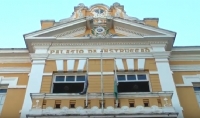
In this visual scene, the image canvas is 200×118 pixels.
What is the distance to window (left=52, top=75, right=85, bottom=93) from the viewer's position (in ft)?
42.5

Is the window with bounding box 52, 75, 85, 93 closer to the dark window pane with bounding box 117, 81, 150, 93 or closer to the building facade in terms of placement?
the building facade

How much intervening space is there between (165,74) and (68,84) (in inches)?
160

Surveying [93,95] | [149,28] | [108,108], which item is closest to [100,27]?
[149,28]

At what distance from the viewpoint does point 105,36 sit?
1477 centimetres

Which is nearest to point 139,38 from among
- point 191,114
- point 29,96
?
point 191,114

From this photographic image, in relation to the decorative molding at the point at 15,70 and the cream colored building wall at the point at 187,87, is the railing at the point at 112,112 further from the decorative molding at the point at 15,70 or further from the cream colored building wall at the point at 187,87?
the decorative molding at the point at 15,70

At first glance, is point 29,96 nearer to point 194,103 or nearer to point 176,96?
point 176,96

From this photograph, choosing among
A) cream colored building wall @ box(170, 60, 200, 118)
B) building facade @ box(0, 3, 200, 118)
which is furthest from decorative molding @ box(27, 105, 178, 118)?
cream colored building wall @ box(170, 60, 200, 118)

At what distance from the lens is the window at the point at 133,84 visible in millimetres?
12938

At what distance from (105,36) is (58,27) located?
2296 millimetres

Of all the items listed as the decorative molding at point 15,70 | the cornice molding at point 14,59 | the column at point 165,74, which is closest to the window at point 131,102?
the column at point 165,74

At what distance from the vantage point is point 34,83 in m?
12.7

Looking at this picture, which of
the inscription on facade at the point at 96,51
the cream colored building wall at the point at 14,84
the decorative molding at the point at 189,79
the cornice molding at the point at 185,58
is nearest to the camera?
the cream colored building wall at the point at 14,84

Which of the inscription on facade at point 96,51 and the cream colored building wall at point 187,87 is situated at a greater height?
the inscription on facade at point 96,51
